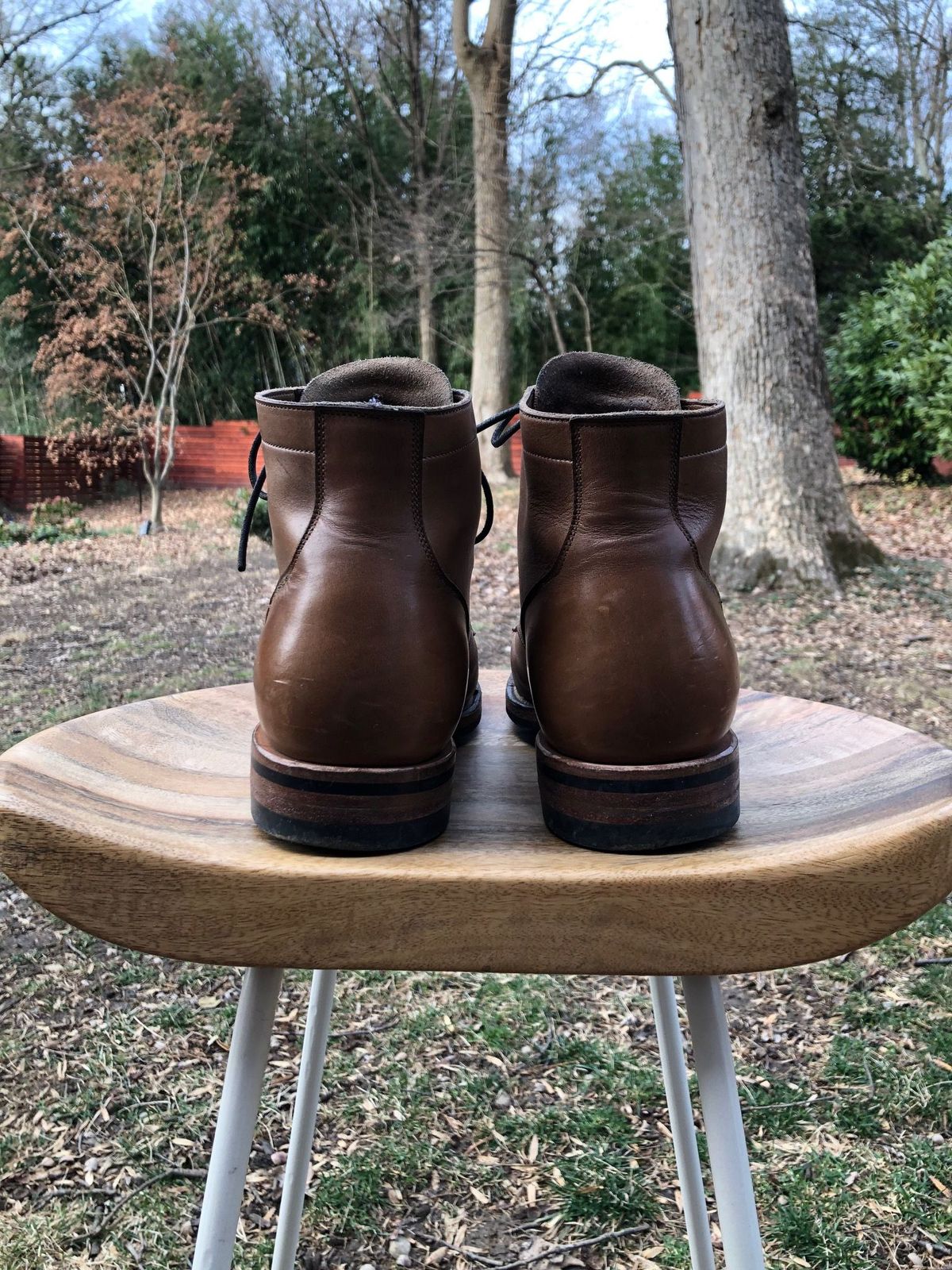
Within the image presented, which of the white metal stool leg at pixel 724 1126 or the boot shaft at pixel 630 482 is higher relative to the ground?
→ the boot shaft at pixel 630 482

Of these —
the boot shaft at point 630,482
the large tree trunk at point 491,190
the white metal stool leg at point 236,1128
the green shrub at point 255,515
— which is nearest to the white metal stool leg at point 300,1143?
the white metal stool leg at point 236,1128

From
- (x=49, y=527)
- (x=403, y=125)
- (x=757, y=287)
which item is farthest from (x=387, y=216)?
(x=757, y=287)

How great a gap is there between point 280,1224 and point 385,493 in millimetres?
898

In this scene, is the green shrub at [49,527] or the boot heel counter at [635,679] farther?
the green shrub at [49,527]

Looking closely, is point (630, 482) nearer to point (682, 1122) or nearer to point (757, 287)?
point (682, 1122)

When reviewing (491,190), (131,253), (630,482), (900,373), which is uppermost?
(131,253)

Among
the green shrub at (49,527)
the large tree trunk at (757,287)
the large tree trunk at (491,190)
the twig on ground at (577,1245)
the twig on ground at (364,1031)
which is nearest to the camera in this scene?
the twig on ground at (577,1245)

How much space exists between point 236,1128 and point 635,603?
42cm

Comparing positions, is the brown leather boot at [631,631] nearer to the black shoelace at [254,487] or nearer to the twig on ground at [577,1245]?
the black shoelace at [254,487]

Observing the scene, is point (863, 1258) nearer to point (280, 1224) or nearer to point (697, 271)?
point (280, 1224)

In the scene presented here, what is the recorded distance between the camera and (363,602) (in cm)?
62

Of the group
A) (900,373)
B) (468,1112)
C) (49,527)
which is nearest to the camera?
(468,1112)

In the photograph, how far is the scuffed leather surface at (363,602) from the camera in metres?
0.60

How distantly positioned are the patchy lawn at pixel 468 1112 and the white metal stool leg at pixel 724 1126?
87 cm
